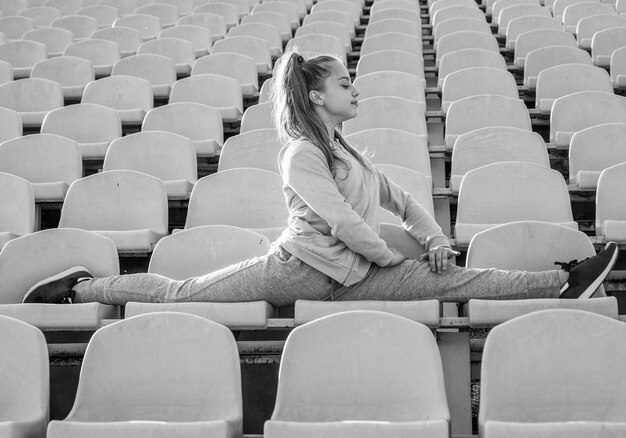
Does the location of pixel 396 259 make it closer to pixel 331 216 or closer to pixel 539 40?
pixel 331 216

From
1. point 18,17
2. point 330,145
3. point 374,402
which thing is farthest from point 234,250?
point 18,17

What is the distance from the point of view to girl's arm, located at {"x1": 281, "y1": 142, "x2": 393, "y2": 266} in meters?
2.15

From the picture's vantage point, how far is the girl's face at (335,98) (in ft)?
7.51

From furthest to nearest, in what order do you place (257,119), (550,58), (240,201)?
(550,58) < (257,119) < (240,201)

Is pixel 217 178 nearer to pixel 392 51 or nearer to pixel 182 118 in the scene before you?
pixel 182 118

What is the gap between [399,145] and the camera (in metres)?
3.26

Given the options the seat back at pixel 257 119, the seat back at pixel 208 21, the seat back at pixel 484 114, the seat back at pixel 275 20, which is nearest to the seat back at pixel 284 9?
the seat back at pixel 275 20

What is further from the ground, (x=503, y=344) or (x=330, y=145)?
(x=330, y=145)

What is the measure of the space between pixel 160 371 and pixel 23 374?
30 cm

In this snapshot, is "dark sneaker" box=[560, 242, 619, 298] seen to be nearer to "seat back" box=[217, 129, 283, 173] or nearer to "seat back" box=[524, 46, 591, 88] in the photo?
"seat back" box=[217, 129, 283, 173]

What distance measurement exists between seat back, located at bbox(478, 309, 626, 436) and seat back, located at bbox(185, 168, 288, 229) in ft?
3.47

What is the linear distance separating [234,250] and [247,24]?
10.1 feet

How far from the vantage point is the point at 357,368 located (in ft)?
6.43

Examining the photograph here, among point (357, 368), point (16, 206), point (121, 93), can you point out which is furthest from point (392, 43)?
point (357, 368)
